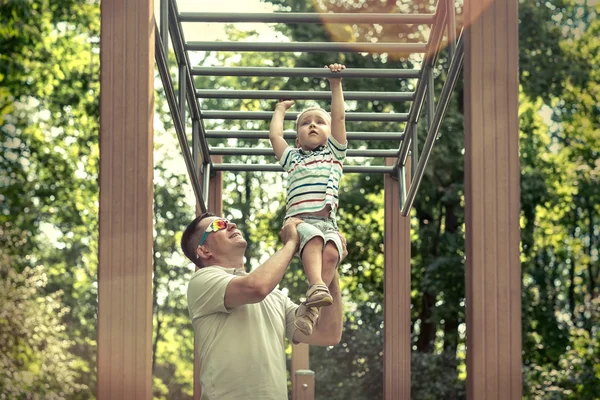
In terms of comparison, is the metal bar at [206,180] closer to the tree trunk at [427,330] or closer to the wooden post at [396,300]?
the wooden post at [396,300]

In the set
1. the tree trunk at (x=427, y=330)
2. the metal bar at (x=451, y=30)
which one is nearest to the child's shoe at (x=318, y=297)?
the metal bar at (x=451, y=30)

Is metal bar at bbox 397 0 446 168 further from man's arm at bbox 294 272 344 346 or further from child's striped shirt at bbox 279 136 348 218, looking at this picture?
man's arm at bbox 294 272 344 346

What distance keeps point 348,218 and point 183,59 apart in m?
10.4

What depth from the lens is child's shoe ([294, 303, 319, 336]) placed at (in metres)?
4.32

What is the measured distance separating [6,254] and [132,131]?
40.0 ft

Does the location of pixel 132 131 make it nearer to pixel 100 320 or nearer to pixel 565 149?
pixel 100 320

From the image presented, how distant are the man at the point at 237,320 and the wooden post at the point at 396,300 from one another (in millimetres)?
3555

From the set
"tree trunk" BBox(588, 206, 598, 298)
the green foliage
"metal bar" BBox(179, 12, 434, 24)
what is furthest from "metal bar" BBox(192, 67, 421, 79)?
"tree trunk" BBox(588, 206, 598, 298)

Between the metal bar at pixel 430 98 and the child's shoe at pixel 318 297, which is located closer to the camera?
the child's shoe at pixel 318 297

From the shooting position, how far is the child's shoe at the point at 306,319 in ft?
14.2

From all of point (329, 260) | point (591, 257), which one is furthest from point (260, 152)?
point (591, 257)

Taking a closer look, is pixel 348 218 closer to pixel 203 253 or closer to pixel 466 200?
pixel 203 253

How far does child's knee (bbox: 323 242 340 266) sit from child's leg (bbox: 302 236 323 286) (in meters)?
0.05

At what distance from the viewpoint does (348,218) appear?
16.8 meters
